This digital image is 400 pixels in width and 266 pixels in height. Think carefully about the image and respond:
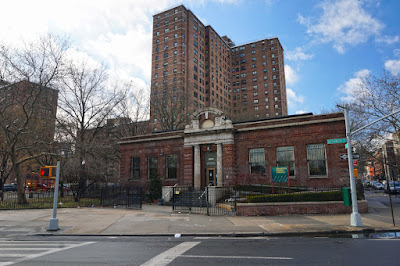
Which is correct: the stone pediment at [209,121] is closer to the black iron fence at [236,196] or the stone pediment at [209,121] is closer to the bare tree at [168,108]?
the black iron fence at [236,196]

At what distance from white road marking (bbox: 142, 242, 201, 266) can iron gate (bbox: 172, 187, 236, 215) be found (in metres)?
7.86

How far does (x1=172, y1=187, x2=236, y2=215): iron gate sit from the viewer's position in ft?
59.5

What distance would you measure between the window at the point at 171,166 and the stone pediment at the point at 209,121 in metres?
3.93

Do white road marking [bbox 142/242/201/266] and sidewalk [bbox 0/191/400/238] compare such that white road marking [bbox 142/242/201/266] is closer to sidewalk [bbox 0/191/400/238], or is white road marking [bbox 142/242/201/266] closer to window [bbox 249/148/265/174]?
sidewalk [bbox 0/191/400/238]

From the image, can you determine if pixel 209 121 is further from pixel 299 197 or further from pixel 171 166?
pixel 299 197

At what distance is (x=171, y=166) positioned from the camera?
95.2 feet

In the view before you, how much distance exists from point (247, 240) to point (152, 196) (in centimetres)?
1718

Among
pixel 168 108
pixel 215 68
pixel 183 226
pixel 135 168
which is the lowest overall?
pixel 183 226

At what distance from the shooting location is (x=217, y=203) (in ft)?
68.6

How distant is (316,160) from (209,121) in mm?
10772

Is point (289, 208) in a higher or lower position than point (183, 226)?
higher

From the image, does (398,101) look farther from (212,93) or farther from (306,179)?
(212,93)

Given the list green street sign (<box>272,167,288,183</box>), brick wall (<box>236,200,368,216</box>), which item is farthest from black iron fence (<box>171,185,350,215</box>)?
green street sign (<box>272,167,288,183</box>)

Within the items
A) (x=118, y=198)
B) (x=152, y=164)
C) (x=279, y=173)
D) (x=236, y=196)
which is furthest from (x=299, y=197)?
(x=152, y=164)
